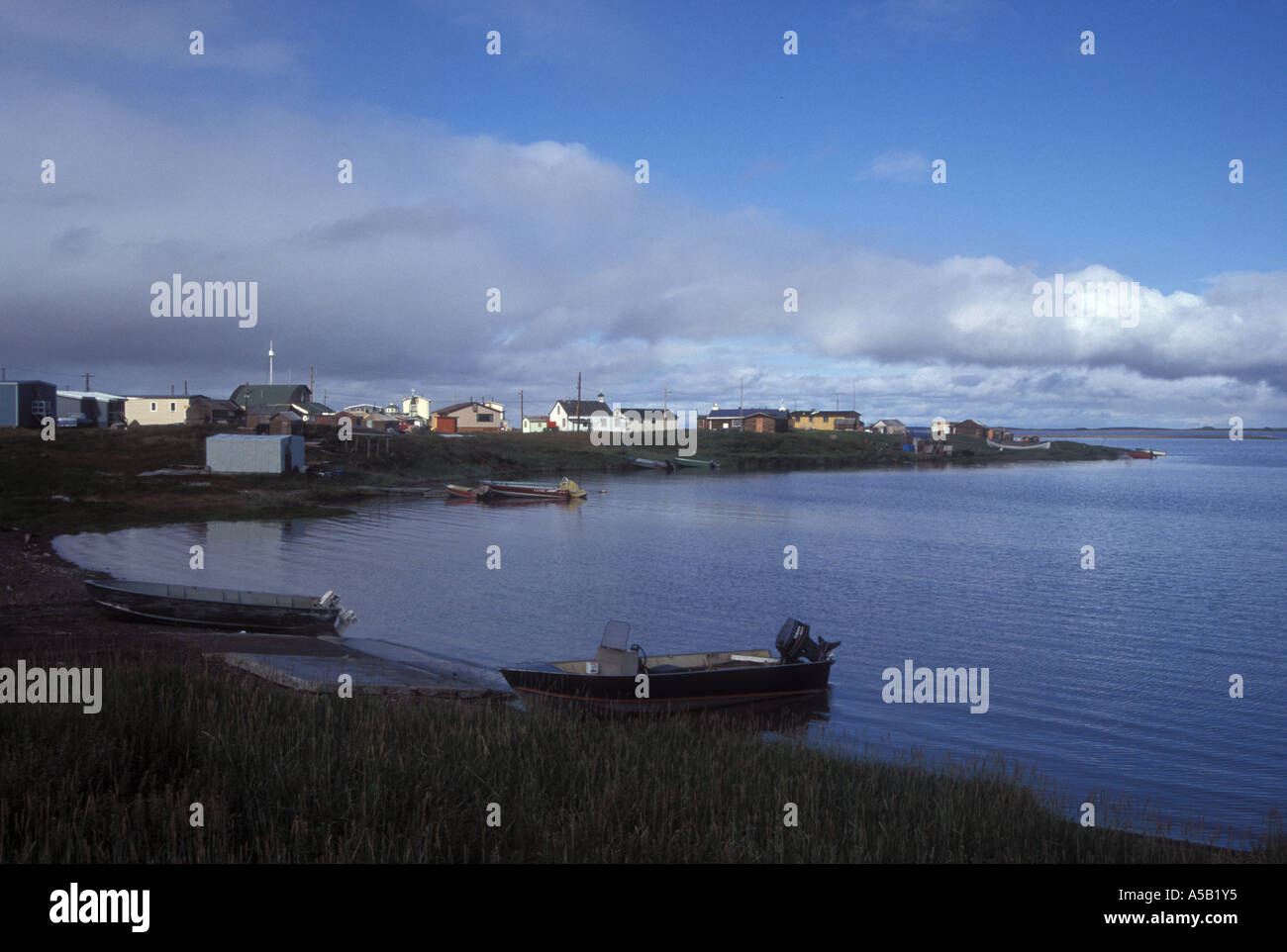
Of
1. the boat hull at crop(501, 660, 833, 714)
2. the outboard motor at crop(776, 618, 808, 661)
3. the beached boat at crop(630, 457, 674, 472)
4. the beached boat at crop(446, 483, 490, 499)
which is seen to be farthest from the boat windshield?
the beached boat at crop(630, 457, 674, 472)

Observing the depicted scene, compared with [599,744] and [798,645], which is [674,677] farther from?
[599,744]

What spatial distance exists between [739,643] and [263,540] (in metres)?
29.1

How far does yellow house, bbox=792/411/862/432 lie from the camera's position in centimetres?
18488

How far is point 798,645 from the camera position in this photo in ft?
73.7

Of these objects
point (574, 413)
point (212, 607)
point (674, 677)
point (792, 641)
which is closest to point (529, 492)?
point (212, 607)

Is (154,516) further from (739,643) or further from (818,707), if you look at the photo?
(818,707)

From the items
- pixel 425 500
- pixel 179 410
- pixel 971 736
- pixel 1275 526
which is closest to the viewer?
pixel 971 736

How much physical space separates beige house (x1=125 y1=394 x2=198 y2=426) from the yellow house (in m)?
118

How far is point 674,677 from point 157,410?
91.4 metres

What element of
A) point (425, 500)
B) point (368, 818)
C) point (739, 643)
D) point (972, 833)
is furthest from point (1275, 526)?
point (368, 818)

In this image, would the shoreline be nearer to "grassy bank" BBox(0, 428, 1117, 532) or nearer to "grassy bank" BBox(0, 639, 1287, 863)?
"grassy bank" BBox(0, 639, 1287, 863)

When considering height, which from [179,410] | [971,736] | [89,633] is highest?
[179,410]

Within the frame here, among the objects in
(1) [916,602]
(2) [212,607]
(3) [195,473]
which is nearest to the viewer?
(2) [212,607]
